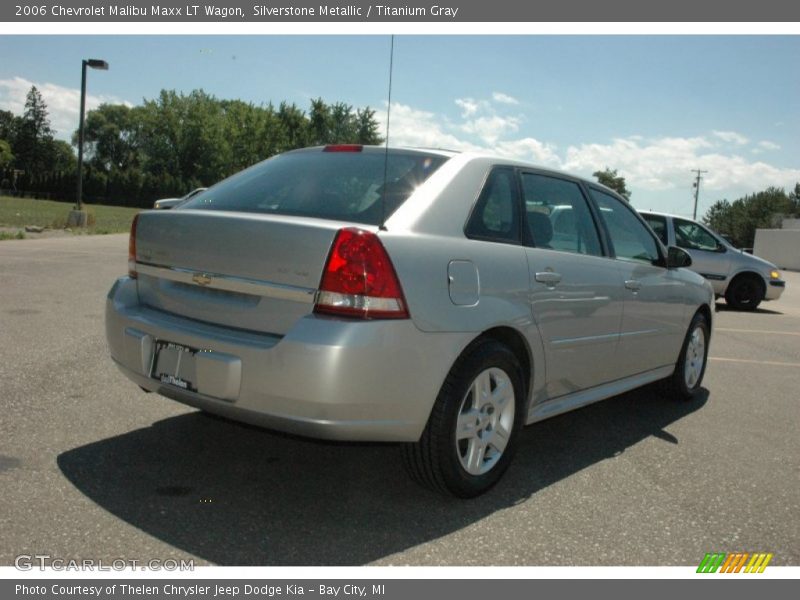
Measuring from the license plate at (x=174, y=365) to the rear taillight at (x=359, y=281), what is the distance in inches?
25.8

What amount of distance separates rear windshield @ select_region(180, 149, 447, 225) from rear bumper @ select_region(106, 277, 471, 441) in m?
0.58

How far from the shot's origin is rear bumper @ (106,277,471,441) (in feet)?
9.83

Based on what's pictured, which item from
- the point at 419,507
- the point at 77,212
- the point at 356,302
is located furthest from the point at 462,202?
the point at 77,212

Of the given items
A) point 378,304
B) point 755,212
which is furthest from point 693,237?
point 755,212

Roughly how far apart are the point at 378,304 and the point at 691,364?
3.92 m

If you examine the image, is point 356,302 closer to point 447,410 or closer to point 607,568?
point 447,410

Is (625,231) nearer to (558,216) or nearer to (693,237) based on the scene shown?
(558,216)

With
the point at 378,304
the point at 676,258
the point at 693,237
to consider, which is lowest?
the point at 378,304

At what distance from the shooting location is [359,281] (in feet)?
10.0

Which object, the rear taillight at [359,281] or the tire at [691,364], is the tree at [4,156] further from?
the rear taillight at [359,281]
